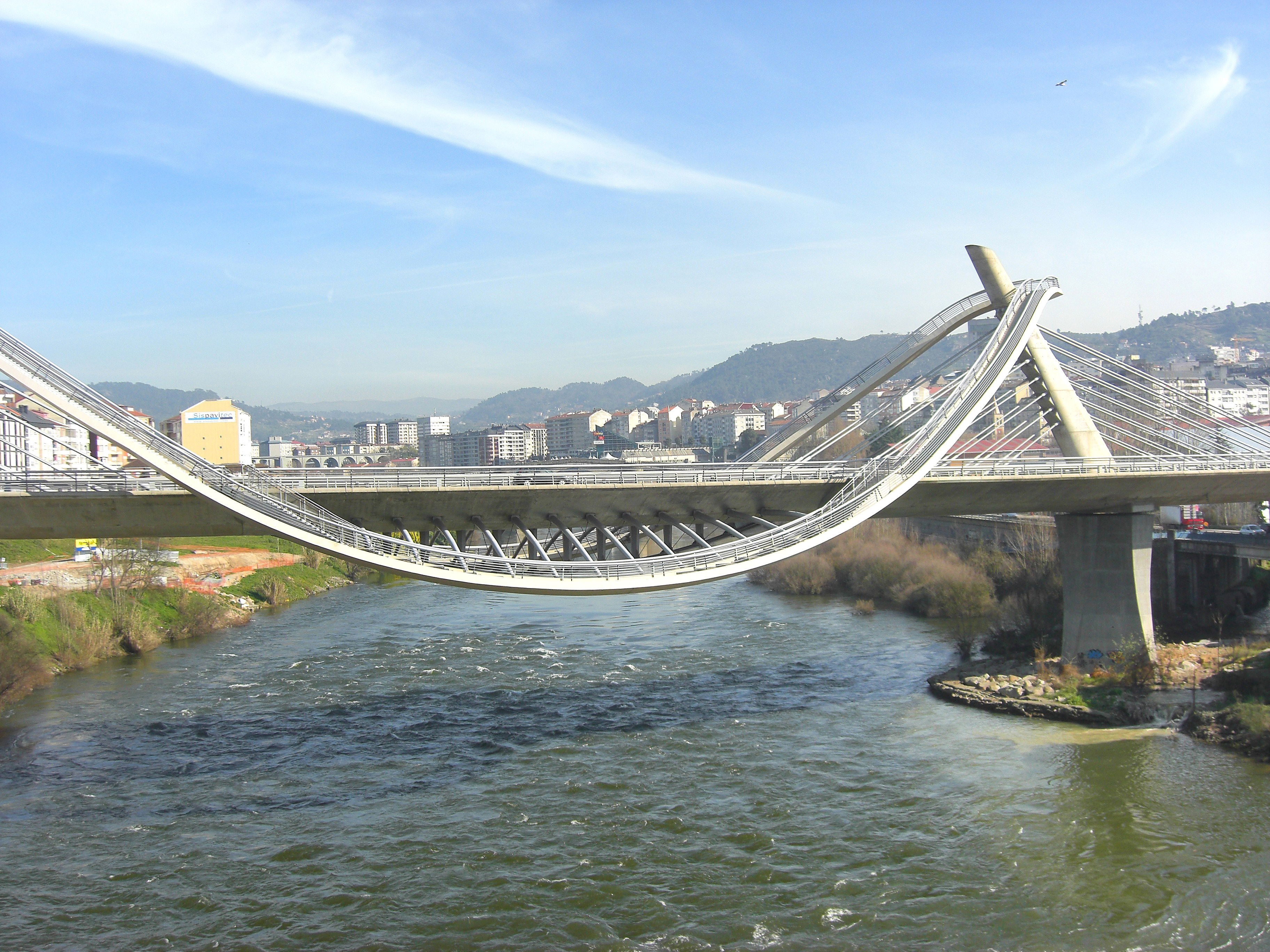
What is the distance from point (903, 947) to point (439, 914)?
6.78 m

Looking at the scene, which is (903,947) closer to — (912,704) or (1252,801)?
(1252,801)

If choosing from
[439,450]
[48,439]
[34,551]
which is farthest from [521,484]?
Answer: [439,450]

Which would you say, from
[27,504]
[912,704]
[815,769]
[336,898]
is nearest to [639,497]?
[815,769]

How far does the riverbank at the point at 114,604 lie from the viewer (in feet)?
95.2

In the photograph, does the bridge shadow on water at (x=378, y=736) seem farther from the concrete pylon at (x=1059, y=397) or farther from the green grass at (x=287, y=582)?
the green grass at (x=287, y=582)

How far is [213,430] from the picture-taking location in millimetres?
87188

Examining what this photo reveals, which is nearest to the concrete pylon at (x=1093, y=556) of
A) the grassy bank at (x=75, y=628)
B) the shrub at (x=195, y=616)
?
the grassy bank at (x=75, y=628)

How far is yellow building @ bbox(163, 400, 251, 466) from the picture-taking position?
85250 mm

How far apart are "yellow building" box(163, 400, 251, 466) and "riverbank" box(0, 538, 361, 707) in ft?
119

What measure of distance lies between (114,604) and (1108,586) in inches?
1306

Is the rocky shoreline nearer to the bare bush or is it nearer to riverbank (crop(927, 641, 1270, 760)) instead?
riverbank (crop(927, 641, 1270, 760))

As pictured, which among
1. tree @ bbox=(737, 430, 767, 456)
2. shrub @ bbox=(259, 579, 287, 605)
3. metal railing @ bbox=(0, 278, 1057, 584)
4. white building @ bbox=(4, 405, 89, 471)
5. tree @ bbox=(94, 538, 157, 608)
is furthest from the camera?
tree @ bbox=(737, 430, 767, 456)

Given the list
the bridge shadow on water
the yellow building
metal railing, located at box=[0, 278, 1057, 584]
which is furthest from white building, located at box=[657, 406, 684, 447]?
metal railing, located at box=[0, 278, 1057, 584]

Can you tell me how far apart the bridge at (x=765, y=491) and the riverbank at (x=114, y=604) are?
9551mm
